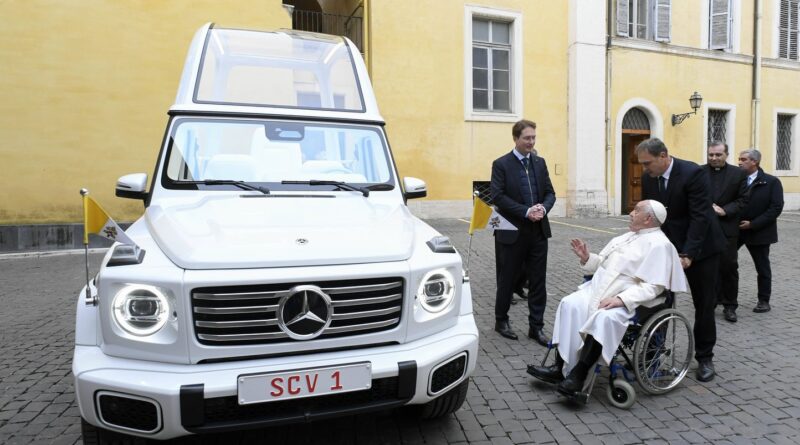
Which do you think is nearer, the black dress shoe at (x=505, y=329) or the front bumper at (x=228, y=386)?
the front bumper at (x=228, y=386)

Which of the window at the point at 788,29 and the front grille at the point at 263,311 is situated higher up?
the window at the point at 788,29

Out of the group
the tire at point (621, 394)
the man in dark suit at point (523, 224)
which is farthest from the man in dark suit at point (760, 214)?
the tire at point (621, 394)

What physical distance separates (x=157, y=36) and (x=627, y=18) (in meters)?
13.8

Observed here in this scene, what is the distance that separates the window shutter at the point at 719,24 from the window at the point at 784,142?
14.8 ft

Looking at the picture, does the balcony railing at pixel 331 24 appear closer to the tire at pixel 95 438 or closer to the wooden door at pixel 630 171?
the wooden door at pixel 630 171

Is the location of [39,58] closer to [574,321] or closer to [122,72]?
[122,72]

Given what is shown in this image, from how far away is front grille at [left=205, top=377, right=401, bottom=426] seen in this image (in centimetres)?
235

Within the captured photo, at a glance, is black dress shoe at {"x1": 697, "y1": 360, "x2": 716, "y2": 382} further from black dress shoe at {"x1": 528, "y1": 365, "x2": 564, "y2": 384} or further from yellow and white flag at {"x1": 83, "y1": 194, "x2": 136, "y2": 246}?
yellow and white flag at {"x1": 83, "y1": 194, "x2": 136, "y2": 246}

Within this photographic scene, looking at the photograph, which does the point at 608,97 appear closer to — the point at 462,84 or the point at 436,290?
the point at 462,84

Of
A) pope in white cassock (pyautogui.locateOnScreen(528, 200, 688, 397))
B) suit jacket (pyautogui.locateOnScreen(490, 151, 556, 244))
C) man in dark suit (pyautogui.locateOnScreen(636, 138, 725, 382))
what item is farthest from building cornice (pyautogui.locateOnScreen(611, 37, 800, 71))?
pope in white cassock (pyautogui.locateOnScreen(528, 200, 688, 397))

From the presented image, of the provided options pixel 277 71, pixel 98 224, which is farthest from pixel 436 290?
→ pixel 277 71

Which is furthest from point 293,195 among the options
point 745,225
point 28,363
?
point 745,225

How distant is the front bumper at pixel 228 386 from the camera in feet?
7.46

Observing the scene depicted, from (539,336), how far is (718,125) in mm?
17524
